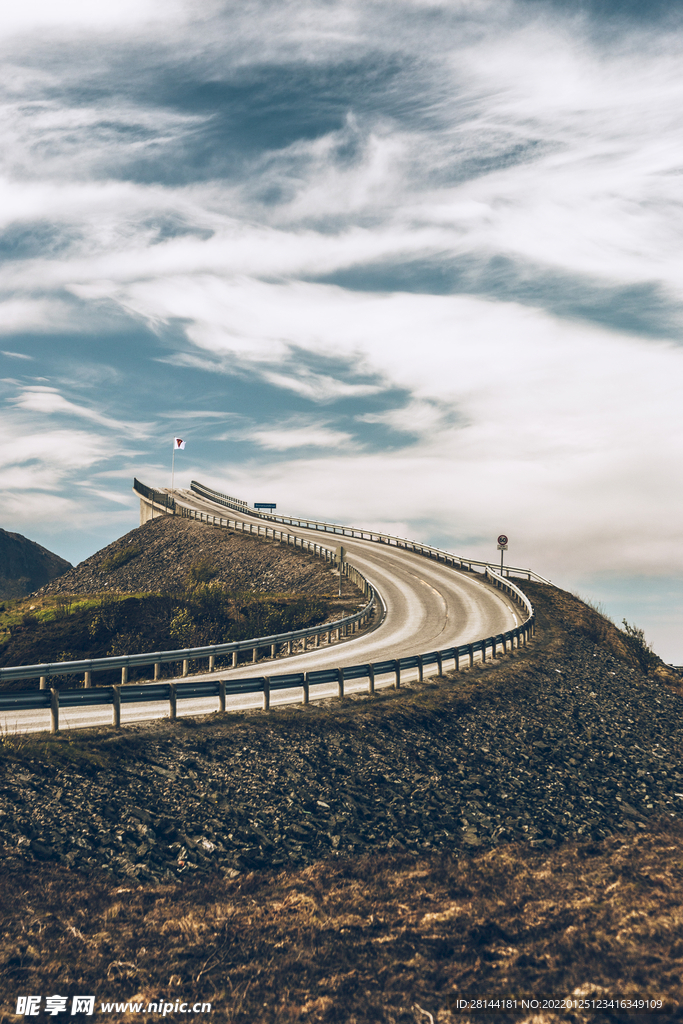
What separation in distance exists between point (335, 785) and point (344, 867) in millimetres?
2895

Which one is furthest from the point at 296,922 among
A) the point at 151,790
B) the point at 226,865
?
the point at 151,790

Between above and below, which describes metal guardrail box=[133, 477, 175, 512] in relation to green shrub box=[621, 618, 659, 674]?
above

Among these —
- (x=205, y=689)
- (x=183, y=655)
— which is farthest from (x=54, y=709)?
(x=183, y=655)

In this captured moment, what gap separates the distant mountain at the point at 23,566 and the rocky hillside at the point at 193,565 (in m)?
45.7

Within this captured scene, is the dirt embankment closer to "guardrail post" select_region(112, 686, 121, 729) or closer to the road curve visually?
"guardrail post" select_region(112, 686, 121, 729)

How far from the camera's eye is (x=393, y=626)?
37.2 m

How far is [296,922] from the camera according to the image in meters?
Result: 12.6

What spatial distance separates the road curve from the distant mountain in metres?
68.5

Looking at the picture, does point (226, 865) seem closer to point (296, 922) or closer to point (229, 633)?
point (296, 922)

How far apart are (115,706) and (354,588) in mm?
29943

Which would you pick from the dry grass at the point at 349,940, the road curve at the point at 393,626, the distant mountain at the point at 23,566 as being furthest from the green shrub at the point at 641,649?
the distant mountain at the point at 23,566

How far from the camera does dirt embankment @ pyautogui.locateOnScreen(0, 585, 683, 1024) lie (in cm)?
1107

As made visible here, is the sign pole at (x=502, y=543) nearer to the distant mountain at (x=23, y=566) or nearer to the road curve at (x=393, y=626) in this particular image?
the road curve at (x=393, y=626)

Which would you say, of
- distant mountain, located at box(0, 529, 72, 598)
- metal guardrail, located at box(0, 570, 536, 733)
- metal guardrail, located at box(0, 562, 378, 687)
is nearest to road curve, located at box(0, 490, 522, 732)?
metal guardrail, located at box(0, 570, 536, 733)
